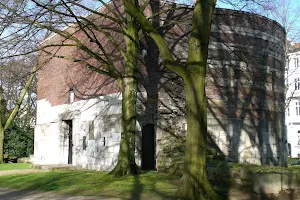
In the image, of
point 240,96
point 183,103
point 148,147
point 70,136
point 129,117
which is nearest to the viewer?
point 129,117

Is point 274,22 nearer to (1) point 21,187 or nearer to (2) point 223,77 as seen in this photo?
(2) point 223,77

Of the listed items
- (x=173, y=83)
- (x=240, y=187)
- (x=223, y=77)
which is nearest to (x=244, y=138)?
(x=223, y=77)

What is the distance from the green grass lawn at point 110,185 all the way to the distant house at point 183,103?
9.17 feet

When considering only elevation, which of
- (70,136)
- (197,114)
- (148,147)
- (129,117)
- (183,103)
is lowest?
(148,147)

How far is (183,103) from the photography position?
17656 millimetres

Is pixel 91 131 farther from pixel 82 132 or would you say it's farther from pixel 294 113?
pixel 294 113

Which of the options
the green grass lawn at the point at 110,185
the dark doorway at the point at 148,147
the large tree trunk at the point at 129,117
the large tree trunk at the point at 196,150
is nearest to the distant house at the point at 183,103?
the dark doorway at the point at 148,147

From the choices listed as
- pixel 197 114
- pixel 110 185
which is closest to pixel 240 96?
pixel 110 185

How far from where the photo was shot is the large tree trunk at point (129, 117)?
44.0 ft

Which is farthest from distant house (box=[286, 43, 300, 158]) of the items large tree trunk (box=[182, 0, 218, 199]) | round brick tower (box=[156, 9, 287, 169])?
large tree trunk (box=[182, 0, 218, 199])

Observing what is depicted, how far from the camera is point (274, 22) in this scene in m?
20.5

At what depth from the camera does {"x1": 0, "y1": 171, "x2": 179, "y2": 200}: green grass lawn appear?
10414mm

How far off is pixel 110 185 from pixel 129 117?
2718mm

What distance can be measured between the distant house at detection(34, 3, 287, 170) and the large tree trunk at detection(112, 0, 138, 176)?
2.19m
